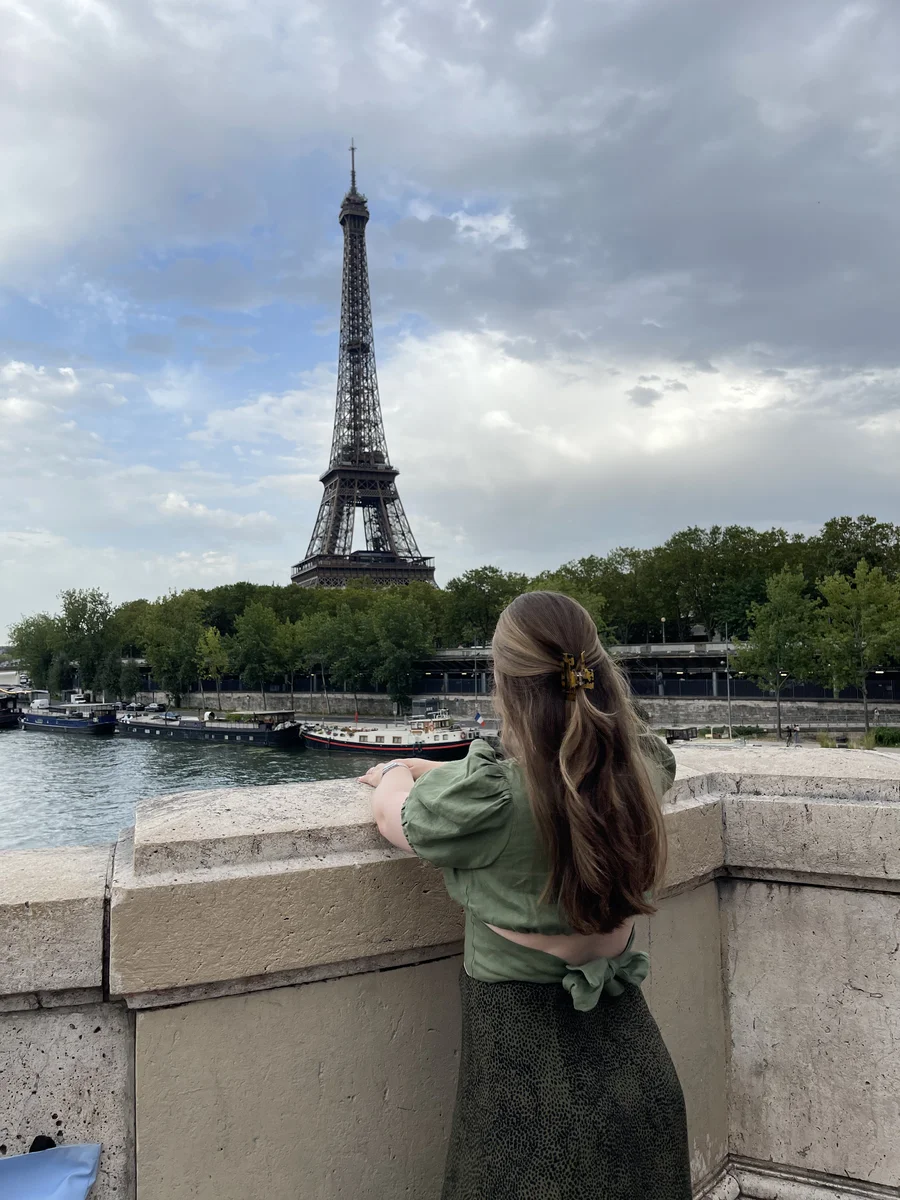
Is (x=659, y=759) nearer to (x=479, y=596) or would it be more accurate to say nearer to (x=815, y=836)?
(x=815, y=836)

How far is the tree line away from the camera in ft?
134

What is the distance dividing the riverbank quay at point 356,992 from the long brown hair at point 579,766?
1.68 ft

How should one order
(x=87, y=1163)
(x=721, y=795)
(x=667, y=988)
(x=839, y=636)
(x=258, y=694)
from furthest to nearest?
1. (x=258, y=694)
2. (x=839, y=636)
3. (x=721, y=795)
4. (x=667, y=988)
5. (x=87, y=1163)

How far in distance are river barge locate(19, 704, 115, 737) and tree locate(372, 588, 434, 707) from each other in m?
17.1

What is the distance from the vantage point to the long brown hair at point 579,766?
177 cm

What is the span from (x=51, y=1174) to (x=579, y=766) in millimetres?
1345

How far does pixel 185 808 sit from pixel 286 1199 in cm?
91

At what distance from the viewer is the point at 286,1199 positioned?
2115mm

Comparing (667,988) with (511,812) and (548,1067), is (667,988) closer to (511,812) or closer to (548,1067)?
(548,1067)

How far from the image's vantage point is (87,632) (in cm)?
7925

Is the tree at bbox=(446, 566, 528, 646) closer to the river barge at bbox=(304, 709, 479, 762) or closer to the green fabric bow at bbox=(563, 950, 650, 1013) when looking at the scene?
the river barge at bbox=(304, 709, 479, 762)

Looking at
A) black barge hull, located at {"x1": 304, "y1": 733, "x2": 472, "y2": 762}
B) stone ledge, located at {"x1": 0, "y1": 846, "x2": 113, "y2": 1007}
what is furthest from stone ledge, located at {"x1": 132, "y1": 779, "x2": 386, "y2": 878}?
black barge hull, located at {"x1": 304, "y1": 733, "x2": 472, "y2": 762}

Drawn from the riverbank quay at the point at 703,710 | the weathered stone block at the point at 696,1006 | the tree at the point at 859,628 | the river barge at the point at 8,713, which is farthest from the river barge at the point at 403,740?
the weathered stone block at the point at 696,1006

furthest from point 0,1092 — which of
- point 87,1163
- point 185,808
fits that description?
point 185,808
